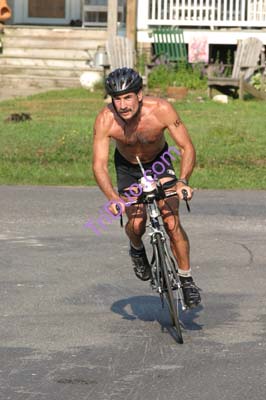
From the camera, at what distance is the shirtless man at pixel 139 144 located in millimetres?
7703

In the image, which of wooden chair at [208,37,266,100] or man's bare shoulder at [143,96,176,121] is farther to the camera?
wooden chair at [208,37,266,100]

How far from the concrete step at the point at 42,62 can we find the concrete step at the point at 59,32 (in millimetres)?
828

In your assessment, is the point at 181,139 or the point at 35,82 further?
the point at 35,82

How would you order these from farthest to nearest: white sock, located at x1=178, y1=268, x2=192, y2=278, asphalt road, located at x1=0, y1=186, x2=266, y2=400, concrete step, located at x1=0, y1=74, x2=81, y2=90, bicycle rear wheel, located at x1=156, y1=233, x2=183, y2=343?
1. concrete step, located at x1=0, y1=74, x2=81, y2=90
2. white sock, located at x1=178, y1=268, x2=192, y2=278
3. bicycle rear wheel, located at x1=156, y1=233, x2=183, y2=343
4. asphalt road, located at x1=0, y1=186, x2=266, y2=400

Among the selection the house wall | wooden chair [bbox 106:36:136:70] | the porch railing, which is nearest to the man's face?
wooden chair [bbox 106:36:136:70]

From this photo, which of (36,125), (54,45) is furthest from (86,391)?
(54,45)

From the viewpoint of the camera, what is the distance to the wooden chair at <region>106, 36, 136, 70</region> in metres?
25.2

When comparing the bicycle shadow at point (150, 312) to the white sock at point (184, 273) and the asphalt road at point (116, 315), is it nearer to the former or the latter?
the asphalt road at point (116, 315)

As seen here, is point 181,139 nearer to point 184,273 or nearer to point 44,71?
point 184,273

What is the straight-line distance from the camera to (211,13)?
27844 mm

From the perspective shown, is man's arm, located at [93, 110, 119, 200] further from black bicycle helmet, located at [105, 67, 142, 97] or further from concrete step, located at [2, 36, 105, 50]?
concrete step, located at [2, 36, 105, 50]

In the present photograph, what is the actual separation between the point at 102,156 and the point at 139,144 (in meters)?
0.38

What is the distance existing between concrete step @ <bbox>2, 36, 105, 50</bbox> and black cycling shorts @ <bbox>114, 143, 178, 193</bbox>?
19097mm

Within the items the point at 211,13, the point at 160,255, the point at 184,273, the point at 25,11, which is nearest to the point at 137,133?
the point at 160,255
